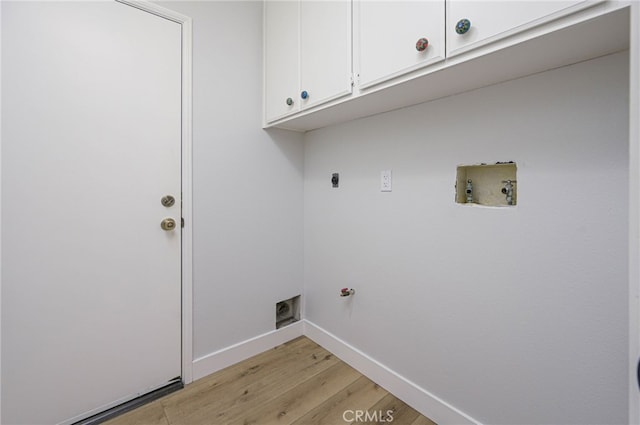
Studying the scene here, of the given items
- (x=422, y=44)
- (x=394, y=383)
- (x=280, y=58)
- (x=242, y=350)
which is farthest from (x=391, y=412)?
(x=280, y=58)

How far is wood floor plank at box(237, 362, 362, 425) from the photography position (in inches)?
52.6

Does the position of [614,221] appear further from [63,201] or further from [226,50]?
[63,201]

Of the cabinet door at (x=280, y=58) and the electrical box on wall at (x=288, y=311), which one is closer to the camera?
the cabinet door at (x=280, y=58)

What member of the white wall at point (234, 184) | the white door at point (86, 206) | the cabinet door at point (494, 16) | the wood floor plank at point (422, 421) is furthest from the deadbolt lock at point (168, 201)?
the wood floor plank at point (422, 421)

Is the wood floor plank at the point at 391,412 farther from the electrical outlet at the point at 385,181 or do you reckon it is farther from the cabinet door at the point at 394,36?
the cabinet door at the point at 394,36

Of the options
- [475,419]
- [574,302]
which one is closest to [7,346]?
[475,419]

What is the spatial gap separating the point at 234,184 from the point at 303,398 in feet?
4.16

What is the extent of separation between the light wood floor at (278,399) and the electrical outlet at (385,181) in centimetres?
111

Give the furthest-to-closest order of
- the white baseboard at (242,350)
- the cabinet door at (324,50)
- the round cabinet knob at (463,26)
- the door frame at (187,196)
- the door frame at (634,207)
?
1. the white baseboard at (242,350)
2. the door frame at (187,196)
3. the cabinet door at (324,50)
4. the round cabinet knob at (463,26)
5. the door frame at (634,207)

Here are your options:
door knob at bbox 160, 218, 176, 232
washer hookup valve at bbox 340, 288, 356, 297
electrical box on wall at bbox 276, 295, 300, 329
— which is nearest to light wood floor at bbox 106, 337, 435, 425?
electrical box on wall at bbox 276, 295, 300, 329

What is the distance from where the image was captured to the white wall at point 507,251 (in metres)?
0.90

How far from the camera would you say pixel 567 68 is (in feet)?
3.13

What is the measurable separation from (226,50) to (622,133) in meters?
1.84

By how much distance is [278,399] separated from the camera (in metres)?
1.46
